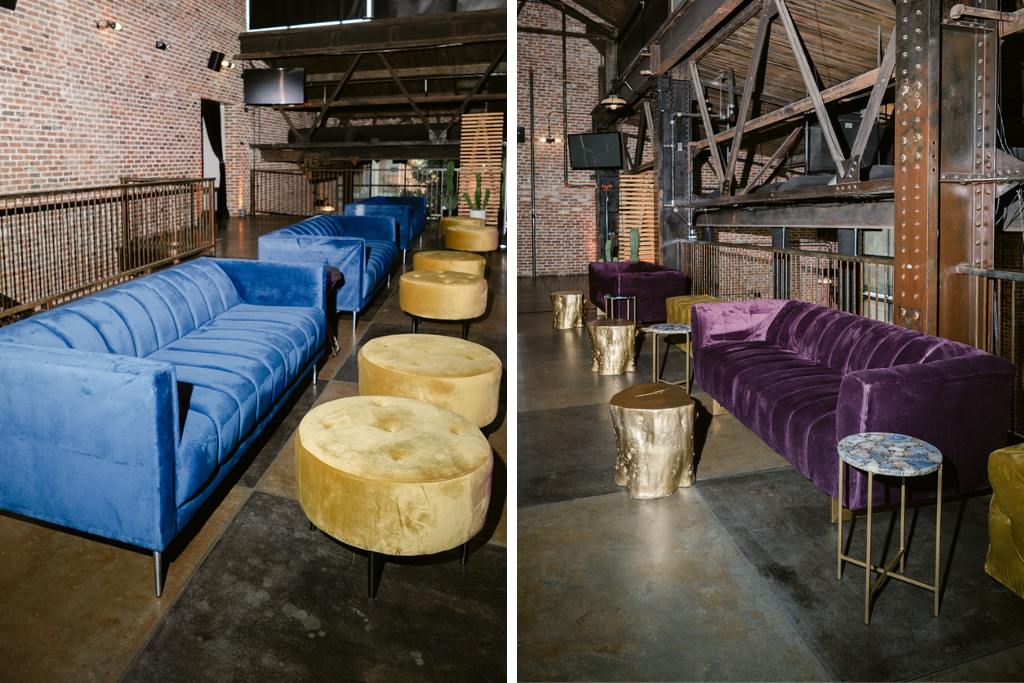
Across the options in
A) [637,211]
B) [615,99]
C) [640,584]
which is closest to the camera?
[640,584]

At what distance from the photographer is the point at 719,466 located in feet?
10.8

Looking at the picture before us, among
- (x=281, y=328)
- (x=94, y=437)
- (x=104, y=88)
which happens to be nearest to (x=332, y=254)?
(x=281, y=328)

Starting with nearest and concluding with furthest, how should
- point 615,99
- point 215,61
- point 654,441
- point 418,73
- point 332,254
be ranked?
1. point 654,441
2. point 332,254
3. point 615,99
4. point 215,61
5. point 418,73

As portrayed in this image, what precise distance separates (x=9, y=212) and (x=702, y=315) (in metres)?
6.95

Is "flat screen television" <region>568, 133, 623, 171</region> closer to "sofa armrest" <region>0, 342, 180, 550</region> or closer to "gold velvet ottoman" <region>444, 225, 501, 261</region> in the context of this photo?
"gold velvet ottoman" <region>444, 225, 501, 261</region>

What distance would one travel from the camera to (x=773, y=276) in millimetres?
8711

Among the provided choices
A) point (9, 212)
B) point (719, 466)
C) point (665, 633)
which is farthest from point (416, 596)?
point (9, 212)

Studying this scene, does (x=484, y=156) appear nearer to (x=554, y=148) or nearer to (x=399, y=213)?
(x=554, y=148)

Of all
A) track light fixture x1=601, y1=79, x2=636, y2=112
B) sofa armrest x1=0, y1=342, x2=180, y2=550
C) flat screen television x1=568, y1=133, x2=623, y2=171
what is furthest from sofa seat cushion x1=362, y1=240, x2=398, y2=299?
flat screen television x1=568, y1=133, x2=623, y2=171

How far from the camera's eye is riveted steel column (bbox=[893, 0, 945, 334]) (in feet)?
10.8

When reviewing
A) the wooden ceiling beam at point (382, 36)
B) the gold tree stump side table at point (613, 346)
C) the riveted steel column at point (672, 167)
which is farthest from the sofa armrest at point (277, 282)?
the wooden ceiling beam at point (382, 36)

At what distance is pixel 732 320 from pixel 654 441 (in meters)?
1.69

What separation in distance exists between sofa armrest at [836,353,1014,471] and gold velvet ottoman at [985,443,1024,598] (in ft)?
1.01

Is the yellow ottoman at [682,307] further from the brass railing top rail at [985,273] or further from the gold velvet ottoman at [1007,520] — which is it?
the gold velvet ottoman at [1007,520]
